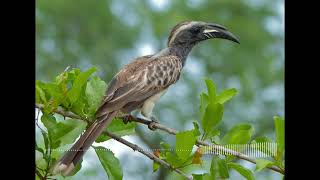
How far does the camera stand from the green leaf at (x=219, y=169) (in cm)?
121

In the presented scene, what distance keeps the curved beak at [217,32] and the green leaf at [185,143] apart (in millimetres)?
613

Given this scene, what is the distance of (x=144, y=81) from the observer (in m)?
1.82

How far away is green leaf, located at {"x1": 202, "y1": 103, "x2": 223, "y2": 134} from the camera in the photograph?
1251 mm

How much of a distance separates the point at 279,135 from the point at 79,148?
395 mm

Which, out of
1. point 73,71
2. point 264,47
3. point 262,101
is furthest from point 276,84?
point 73,71

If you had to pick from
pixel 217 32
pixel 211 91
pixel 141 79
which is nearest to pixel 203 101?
pixel 211 91

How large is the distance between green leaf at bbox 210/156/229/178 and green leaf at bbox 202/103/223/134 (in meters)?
0.07

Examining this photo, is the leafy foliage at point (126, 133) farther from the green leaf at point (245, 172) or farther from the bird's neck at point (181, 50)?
the bird's neck at point (181, 50)

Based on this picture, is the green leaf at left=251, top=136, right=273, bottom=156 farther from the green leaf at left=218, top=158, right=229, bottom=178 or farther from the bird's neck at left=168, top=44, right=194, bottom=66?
the bird's neck at left=168, top=44, right=194, bottom=66

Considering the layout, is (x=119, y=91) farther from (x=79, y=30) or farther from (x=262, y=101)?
(x=79, y=30)

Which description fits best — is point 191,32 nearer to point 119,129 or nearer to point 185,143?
point 119,129

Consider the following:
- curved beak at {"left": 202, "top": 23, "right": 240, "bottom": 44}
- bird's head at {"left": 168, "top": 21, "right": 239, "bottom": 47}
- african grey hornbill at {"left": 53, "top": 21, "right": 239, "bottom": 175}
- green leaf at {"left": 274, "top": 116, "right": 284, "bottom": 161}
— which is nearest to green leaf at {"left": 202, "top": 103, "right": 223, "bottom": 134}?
green leaf at {"left": 274, "top": 116, "right": 284, "bottom": 161}

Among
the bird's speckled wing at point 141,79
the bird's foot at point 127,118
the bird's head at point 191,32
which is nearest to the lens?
the bird's foot at point 127,118

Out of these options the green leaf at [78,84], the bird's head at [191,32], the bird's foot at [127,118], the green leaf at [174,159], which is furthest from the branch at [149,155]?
the bird's head at [191,32]
